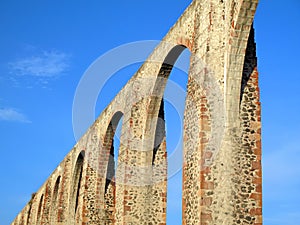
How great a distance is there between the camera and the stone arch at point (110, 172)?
16.5m

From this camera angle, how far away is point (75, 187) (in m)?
20.7

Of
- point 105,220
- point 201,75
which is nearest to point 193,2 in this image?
point 201,75

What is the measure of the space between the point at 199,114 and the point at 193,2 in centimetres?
275

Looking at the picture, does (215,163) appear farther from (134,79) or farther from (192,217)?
(134,79)

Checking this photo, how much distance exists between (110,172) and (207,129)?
9.08 metres

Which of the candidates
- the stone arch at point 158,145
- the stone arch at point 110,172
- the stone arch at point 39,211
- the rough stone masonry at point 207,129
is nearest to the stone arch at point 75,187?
the stone arch at point 110,172

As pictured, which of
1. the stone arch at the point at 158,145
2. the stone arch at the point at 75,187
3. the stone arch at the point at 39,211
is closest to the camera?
the stone arch at the point at 158,145

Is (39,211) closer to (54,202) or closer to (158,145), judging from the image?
(54,202)

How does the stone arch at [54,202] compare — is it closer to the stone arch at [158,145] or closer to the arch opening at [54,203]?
the arch opening at [54,203]

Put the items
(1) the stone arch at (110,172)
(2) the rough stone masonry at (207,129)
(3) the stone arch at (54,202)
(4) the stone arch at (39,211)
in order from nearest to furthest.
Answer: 1. (2) the rough stone masonry at (207,129)
2. (1) the stone arch at (110,172)
3. (3) the stone arch at (54,202)
4. (4) the stone arch at (39,211)

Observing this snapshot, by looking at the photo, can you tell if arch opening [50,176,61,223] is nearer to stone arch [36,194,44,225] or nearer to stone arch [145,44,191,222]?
stone arch [36,194,44,225]

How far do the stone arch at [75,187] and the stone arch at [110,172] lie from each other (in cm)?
298

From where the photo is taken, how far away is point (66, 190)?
2128cm

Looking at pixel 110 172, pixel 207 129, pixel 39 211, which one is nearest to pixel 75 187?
pixel 110 172
